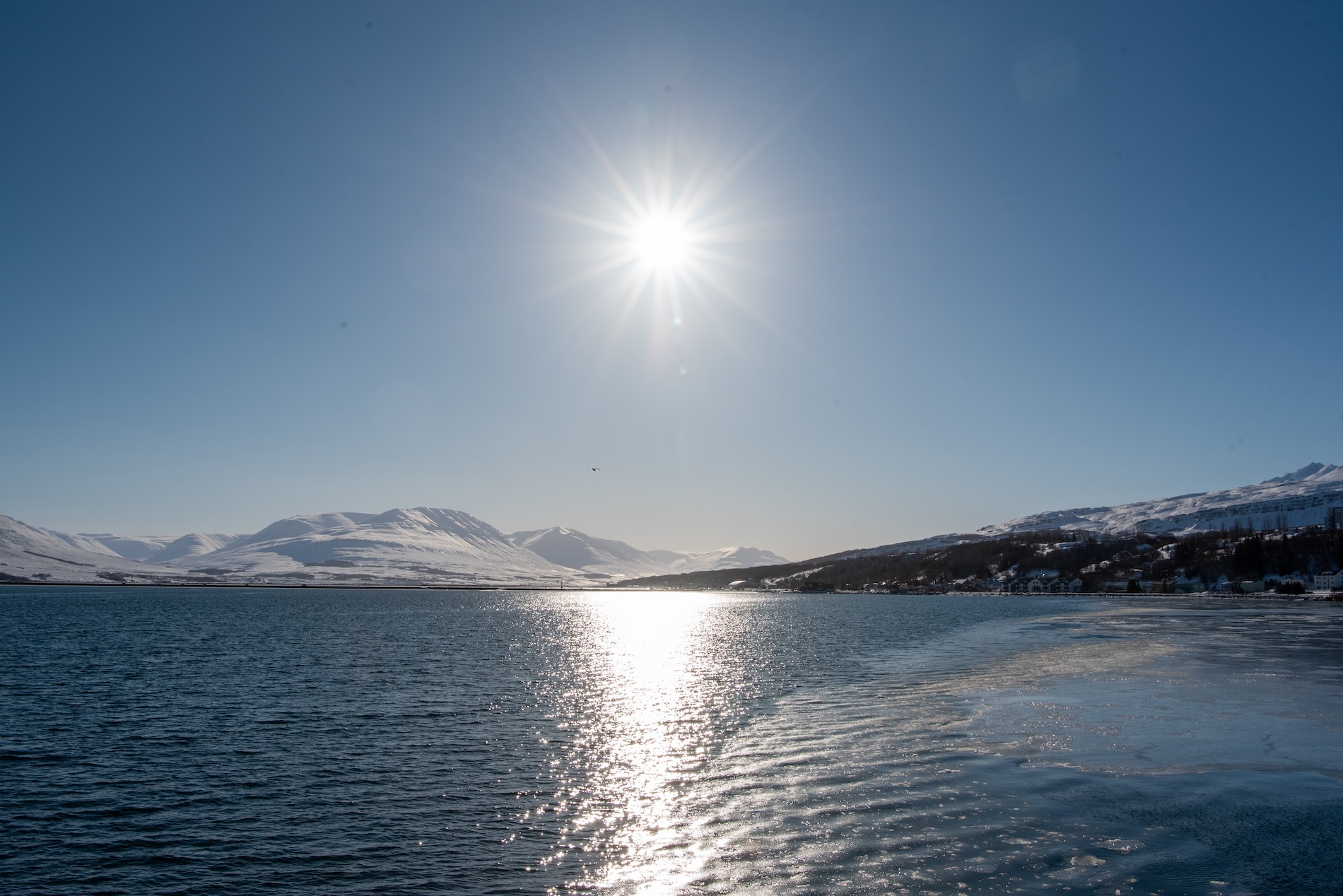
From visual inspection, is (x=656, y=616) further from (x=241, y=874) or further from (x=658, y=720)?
(x=241, y=874)

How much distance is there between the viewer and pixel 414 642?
8562 centimetres

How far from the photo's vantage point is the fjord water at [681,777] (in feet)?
60.1

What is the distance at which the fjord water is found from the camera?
18.3m

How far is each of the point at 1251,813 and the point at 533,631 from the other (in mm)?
102992

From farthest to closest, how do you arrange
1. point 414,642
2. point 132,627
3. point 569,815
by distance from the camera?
point 132,627 < point 414,642 < point 569,815

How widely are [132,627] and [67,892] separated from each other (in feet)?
351

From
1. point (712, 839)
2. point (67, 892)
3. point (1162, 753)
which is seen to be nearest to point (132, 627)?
point (67, 892)

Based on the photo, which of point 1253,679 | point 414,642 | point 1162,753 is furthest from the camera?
point 414,642

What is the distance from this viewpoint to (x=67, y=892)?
703 inches

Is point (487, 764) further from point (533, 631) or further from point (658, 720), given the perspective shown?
point (533, 631)

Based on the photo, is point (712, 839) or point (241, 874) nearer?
point (241, 874)

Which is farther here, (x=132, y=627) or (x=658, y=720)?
(x=132, y=627)

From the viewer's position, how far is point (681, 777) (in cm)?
2709

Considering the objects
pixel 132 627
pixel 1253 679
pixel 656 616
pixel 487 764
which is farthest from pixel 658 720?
pixel 656 616
